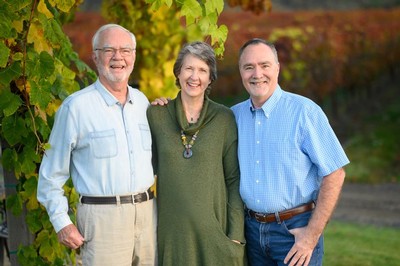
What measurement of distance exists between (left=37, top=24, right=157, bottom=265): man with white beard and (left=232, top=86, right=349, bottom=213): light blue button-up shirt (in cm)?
51

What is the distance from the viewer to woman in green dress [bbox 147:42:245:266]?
373cm

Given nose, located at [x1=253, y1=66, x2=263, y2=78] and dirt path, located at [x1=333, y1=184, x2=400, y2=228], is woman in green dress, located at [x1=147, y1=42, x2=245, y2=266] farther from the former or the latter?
dirt path, located at [x1=333, y1=184, x2=400, y2=228]

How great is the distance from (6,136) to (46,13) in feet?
2.27

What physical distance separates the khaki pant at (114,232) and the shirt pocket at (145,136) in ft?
0.89

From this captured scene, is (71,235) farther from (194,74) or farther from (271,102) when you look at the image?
(271,102)

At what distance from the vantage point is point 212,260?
375 centimetres

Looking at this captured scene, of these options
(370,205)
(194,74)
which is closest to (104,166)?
(194,74)

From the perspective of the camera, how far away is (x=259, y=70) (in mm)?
3713

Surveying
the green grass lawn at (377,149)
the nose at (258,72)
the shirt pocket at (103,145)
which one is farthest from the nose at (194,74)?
the green grass lawn at (377,149)

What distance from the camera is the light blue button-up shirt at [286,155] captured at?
3.66m

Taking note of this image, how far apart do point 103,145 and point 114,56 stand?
424 millimetres

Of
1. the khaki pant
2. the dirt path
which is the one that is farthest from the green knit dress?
the dirt path

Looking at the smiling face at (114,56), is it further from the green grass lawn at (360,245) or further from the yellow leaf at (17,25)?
the green grass lawn at (360,245)

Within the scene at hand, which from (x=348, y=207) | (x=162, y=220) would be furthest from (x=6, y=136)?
(x=348, y=207)
